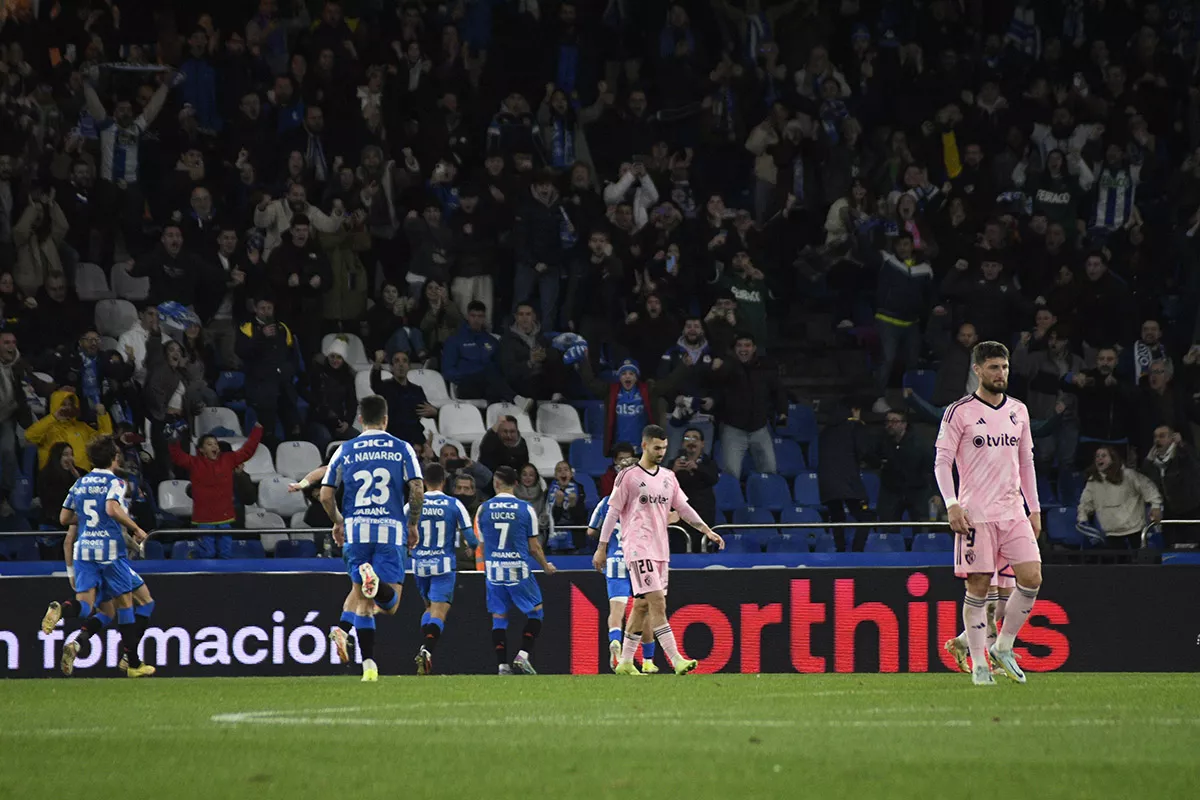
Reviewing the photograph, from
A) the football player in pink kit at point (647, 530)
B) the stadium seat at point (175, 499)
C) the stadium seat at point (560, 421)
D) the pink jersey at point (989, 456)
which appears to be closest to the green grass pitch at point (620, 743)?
the pink jersey at point (989, 456)

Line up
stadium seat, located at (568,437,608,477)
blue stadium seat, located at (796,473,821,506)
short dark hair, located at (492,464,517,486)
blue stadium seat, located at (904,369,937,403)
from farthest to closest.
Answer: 1. blue stadium seat, located at (904,369,937,403)
2. stadium seat, located at (568,437,608,477)
3. blue stadium seat, located at (796,473,821,506)
4. short dark hair, located at (492,464,517,486)

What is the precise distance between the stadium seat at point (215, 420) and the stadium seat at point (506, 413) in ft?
8.81

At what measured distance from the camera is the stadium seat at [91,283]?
67.3 ft

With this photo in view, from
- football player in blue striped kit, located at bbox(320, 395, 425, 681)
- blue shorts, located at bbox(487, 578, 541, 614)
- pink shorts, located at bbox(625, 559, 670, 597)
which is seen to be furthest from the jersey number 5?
blue shorts, located at bbox(487, 578, 541, 614)

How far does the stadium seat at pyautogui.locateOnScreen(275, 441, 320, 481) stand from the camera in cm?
1866

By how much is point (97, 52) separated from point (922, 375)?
34.9 feet

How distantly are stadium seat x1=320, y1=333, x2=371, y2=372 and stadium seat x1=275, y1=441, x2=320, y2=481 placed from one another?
1452 millimetres

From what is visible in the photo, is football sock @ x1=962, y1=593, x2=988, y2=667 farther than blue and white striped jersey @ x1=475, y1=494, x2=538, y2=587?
No

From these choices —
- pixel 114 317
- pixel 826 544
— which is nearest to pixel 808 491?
pixel 826 544

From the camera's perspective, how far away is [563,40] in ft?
73.4

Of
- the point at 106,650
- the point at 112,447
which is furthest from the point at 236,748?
the point at 106,650

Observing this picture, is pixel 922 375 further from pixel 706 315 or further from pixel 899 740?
pixel 899 740

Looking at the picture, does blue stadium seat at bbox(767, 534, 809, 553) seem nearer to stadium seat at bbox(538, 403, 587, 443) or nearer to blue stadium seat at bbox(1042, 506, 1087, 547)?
blue stadium seat at bbox(1042, 506, 1087, 547)

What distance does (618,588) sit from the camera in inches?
605
